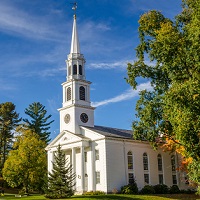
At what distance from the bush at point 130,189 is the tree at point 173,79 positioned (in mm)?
16792

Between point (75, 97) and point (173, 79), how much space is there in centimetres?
2545

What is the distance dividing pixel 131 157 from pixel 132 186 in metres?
4.43

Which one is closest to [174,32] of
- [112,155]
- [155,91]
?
[155,91]

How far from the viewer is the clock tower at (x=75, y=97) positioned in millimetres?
46625

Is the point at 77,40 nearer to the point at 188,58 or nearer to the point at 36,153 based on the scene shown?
the point at 36,153

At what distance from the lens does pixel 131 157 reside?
147ft

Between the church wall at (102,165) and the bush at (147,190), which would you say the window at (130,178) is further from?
the church wall at (102,165)

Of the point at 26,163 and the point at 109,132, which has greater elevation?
the point at 109,132

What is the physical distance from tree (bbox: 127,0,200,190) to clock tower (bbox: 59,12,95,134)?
2133cm

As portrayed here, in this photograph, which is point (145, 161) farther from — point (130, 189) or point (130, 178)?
point (130, 189)

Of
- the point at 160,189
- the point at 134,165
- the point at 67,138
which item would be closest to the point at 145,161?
the point at 134,165

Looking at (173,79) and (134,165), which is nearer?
(173,79)

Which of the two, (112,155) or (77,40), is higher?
(77,40)

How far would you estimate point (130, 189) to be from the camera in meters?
40.9
